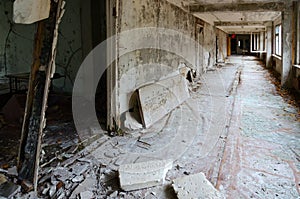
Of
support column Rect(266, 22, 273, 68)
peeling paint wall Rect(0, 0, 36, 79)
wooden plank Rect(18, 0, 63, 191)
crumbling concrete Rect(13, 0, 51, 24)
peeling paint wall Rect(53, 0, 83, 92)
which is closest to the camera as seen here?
crumbling concrete Rect(13, 0, 51, 24)

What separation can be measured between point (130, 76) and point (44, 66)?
1.94m

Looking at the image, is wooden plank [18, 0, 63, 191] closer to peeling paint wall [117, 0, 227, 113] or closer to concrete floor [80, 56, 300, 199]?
concrete floor [80, 56, 300, 199]

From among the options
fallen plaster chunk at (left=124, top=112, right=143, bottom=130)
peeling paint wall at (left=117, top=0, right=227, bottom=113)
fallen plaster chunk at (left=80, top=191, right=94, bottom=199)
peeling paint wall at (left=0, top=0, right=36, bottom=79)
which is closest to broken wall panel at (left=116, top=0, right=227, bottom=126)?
peeling paint wall at (left=117, top=0, right=227, bottom=113)

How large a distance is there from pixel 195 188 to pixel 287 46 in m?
6.27

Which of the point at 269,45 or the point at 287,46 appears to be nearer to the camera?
the point at 287,46

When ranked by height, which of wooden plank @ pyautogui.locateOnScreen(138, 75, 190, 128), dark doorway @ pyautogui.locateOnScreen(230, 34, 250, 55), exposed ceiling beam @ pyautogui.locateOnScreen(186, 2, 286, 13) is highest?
dark doorway @ pyautogui.locateOnScreen(230, 34, 250, 55)

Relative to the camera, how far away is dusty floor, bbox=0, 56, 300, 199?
2490 mm

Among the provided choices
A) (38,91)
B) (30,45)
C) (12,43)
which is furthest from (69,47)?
(38,91)

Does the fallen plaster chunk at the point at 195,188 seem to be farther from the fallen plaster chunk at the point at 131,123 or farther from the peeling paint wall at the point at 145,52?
the peeling paint wall at the point at 145,52

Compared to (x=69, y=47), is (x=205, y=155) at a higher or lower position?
lower

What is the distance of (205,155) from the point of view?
3.27m

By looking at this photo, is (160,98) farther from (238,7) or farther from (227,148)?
(238,7)

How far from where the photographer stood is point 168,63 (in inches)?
244

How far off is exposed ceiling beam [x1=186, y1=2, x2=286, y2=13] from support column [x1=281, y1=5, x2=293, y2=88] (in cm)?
23
